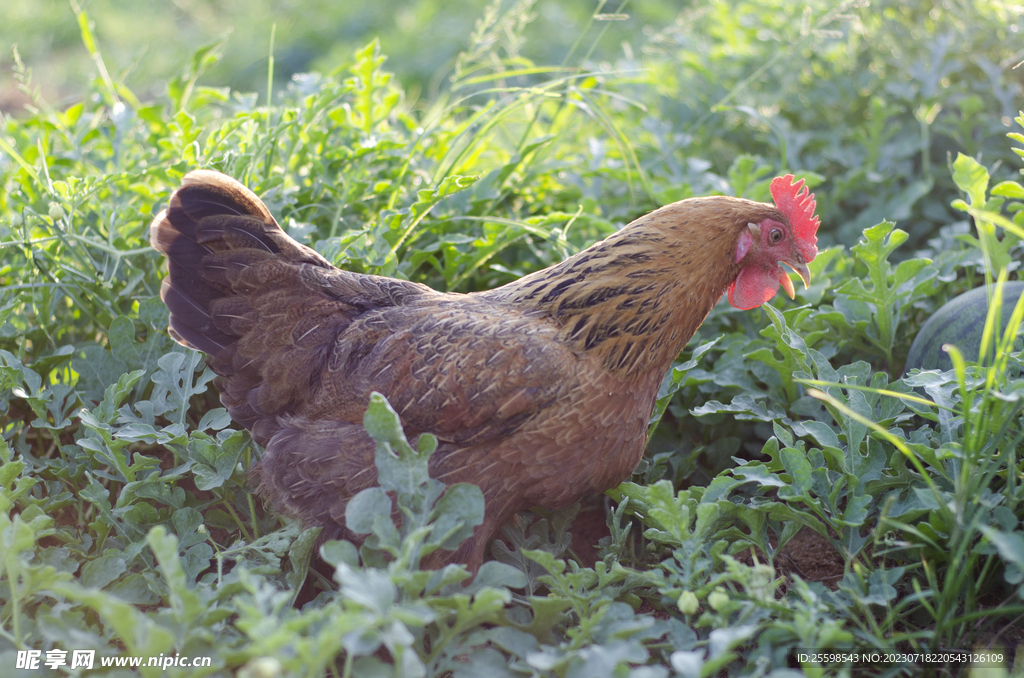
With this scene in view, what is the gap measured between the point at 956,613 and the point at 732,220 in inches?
48.8

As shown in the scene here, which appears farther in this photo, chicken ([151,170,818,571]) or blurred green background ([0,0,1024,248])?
blurred green background ([0,0,1024,248])

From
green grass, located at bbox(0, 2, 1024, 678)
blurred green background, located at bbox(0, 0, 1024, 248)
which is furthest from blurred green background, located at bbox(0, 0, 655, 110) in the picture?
green grass, located at bbox(0, 2, 1024, 678)

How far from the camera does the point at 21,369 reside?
7.77ft

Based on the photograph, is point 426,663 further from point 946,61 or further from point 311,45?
point 311,45

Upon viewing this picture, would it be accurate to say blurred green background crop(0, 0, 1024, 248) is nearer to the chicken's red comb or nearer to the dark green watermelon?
the dark green watermelon

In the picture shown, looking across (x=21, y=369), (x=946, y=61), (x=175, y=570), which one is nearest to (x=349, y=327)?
(x=175, y=570)

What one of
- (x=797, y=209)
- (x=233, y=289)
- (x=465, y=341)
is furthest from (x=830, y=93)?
(x=233, y=289)

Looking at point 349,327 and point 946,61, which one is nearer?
point 349,327

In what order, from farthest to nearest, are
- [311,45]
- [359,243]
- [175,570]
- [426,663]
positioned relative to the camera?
1. [311,45]
2. [359,243]
3. [426,663]
4. [175,570]

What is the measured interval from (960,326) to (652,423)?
1.12m

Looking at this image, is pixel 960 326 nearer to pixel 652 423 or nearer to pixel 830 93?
pixel 652 423

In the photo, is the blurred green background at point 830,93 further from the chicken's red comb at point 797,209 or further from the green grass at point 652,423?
the chicken's red comb at point 797,209

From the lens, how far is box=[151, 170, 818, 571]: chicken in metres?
2.00

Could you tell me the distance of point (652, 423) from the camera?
2379 millimetres
